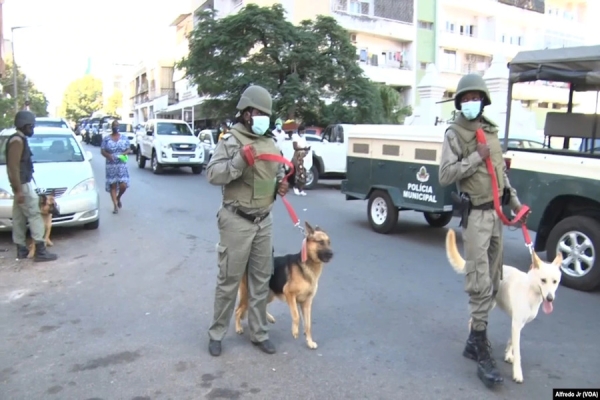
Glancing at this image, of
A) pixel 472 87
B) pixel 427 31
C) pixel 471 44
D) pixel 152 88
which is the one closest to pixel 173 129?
Answer: pixel 472 87

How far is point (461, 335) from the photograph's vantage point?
15.5 feet

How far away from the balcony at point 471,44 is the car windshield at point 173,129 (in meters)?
22.9

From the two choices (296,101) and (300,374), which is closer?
(300,374)

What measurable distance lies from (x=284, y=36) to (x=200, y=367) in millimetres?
18652

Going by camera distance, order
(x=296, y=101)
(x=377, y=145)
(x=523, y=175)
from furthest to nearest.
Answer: (x=296, y=101) → (x=377, y=145) → (x=523, y=175)

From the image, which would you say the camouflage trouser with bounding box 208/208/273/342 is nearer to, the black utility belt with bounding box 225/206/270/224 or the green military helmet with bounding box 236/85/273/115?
the black utility belt with bounding box 225/206/270/224

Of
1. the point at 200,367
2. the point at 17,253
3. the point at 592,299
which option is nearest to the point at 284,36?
the point at 17,253

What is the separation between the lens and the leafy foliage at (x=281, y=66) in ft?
68.0

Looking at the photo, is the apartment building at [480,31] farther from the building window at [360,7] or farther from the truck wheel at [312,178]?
the truck wheel at [312,178]

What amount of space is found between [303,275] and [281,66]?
18.2m

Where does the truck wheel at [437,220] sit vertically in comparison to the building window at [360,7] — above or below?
below

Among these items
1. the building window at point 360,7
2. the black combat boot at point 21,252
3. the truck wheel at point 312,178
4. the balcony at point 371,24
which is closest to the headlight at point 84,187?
the black combat boot at point 21,252

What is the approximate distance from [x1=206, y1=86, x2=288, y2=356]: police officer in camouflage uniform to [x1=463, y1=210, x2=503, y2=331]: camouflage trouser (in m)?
1.44

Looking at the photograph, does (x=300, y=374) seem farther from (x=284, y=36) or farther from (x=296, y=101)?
(x=284, y=36)
